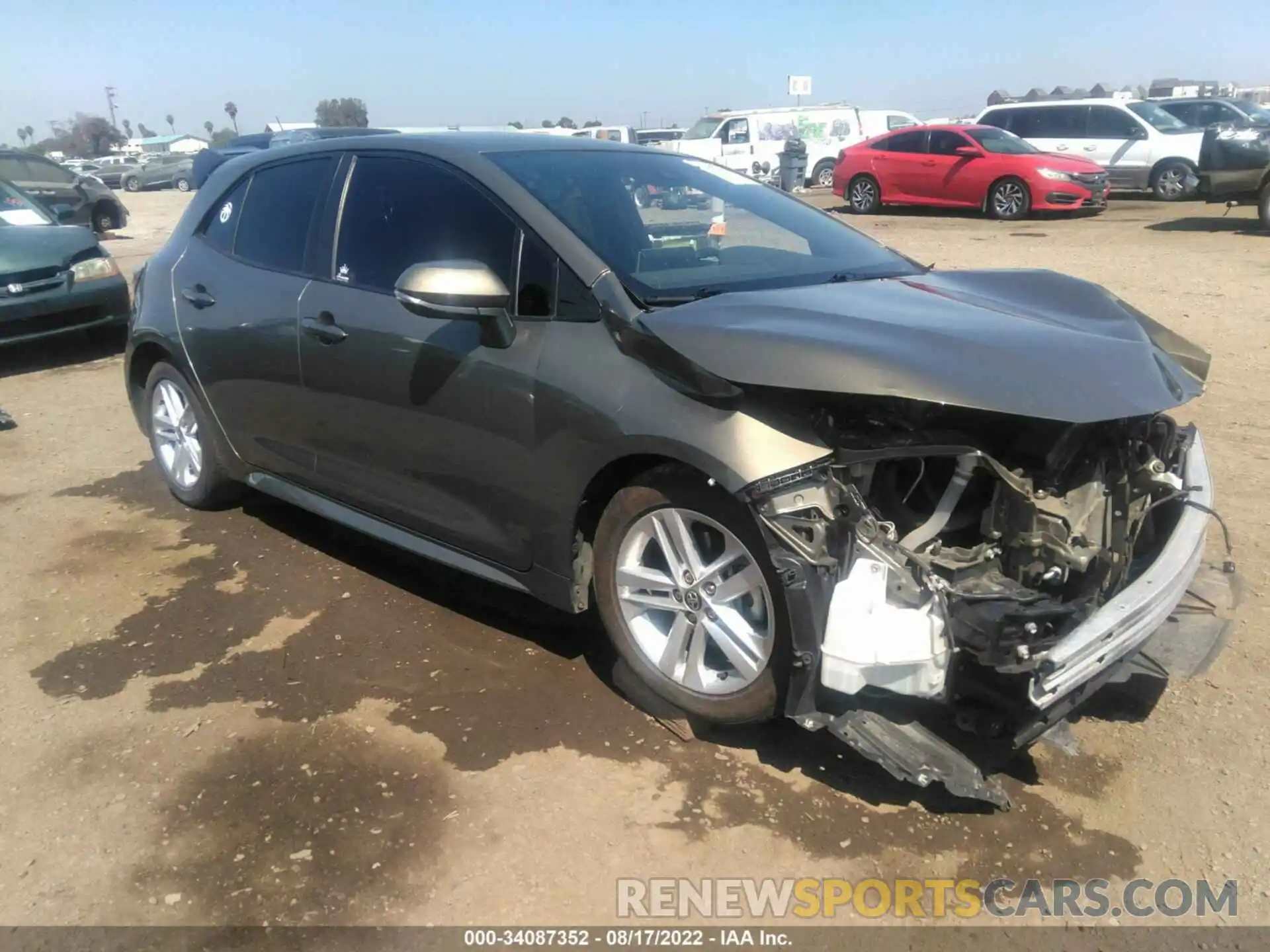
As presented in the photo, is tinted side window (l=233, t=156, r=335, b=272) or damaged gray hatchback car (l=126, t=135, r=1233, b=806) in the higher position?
tinted side window (l=233, t=156, r=335, b=272)

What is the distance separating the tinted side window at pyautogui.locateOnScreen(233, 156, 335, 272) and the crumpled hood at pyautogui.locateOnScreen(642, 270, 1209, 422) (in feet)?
6.20

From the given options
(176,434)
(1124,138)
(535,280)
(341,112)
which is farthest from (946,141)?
(341,112)

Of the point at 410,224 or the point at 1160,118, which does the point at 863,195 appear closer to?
the point at 1160,118

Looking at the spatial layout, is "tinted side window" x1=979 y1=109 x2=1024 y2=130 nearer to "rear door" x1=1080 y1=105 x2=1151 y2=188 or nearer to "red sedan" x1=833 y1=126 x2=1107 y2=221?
"red sedan" x1=833 y1=126 x2=1107 y2=221

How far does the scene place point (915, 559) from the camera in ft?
8.82

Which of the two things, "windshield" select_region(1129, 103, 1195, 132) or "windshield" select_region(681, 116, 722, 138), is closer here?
"windshield" select_region(1129, 103, 1195, 132)

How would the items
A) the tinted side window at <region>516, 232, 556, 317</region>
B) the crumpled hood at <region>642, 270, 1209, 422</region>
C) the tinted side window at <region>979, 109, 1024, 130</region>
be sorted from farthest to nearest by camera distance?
the tinted side window at <region>979, 109, 1024, 130</region>
the tinted side window at <region>516, 232, 556, 317</region>
the crumpled hood at <region>642, 270, 1209, 422</region>

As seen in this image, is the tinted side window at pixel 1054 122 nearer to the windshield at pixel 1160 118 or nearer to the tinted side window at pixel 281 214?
the windshield at pixel 1160 118

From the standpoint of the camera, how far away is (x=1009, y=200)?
677 inches

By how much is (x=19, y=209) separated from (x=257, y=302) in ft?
23.1

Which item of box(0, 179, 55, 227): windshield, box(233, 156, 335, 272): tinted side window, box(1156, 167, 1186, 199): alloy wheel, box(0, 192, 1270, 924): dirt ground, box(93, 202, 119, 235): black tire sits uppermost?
box(233, 156, 335, 272): tinted side window

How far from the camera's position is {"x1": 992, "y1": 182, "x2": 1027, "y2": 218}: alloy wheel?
17.0 meters

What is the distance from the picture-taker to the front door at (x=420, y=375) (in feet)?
11.0

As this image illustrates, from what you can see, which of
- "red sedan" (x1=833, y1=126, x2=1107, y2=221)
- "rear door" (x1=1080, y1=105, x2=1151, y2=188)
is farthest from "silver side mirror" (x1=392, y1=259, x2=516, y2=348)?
"rear door" (x1=1080, y1=105, x2=1151, y2=188)
